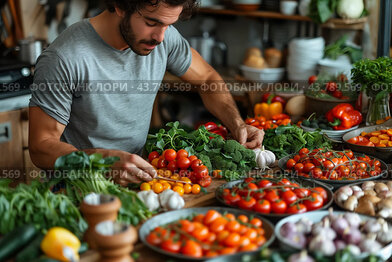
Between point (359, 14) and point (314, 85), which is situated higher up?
point (359, 14)

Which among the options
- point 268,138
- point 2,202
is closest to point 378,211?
point 268,138

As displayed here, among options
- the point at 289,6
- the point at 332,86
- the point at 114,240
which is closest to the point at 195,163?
the point at 114,240

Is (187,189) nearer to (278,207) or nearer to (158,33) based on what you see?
(278,207)

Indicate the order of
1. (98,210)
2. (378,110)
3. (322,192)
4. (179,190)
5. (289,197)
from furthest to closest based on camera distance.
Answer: (378,110) → (179,190) → (322,192) → (289,197) → (98,210)

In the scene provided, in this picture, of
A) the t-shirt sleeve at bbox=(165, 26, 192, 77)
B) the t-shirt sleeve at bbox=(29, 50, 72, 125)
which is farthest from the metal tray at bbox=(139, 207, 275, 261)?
the t-shirt sleeve at bbox=(165, 26, 192, 77)

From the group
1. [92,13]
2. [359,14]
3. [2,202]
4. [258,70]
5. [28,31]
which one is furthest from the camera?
[92,13]

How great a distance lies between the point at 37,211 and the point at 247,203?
2.49 ft

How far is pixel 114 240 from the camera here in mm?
1393

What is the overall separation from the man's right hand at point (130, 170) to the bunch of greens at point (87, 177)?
9 cm

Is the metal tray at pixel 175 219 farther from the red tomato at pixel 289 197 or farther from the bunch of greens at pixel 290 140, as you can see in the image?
the bunch of greens at pixel 290 140

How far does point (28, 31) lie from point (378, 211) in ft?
14.4

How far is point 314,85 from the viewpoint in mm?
3457

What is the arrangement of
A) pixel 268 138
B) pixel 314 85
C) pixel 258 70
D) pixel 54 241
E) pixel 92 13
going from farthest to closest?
pixel 92 13
pixel 258 70
pixel 314 85
pixel 268 138
pixel 54 241

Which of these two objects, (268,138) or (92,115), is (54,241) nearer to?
(92,115)
